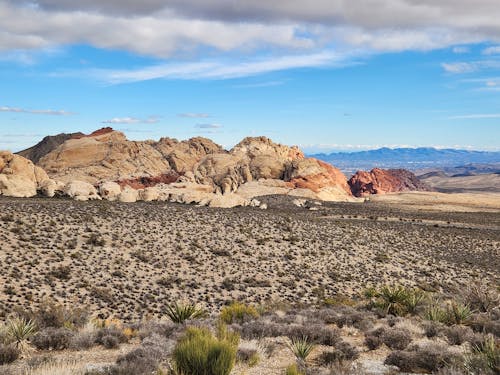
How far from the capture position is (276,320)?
50.6ft

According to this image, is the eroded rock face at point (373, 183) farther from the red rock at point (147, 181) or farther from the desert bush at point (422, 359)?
the desert bush at point (422, 359)

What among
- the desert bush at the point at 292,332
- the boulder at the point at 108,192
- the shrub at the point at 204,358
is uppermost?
the boulder at the point at 108,192

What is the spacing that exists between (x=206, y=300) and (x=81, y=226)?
473 inches

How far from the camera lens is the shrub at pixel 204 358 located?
7664 millimetres

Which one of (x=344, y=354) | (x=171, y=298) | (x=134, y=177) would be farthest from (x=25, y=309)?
(x=134, y=177)

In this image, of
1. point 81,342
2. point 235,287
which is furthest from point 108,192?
point 81,342

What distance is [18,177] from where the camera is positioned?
176 ft

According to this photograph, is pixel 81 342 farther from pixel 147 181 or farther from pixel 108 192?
pixel 147 181

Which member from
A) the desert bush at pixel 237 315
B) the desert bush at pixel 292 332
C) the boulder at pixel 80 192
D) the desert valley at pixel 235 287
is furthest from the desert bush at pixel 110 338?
the boulder at pixel 80 192

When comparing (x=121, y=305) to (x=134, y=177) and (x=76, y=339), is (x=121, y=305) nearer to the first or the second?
(x=76, y=339)

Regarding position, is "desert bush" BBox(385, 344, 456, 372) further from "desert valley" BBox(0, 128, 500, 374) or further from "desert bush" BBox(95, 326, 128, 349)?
"desert bush" BBox(95, 326, 128, 349)

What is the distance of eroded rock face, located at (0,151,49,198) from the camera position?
160ft

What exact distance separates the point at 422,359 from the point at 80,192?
4608 cm

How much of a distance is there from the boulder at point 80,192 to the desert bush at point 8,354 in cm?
3945
